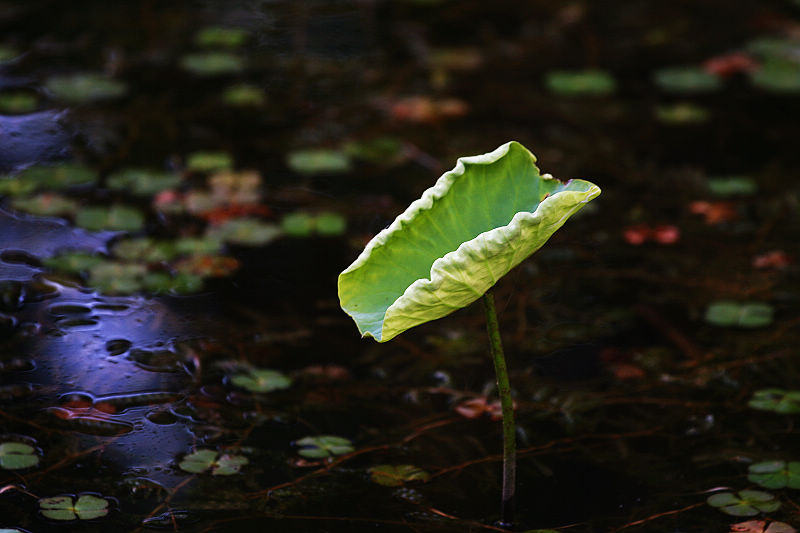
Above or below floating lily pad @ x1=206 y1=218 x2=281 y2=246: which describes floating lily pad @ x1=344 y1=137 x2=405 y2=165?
above

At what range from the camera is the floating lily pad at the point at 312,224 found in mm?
2395

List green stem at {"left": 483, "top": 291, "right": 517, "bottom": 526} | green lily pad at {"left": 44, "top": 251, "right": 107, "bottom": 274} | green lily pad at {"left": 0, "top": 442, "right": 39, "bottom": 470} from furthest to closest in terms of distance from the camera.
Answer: green lily pad at {"left": 44, "top": 251, "right": 107, "bottom": 274}
green lily pad at {"left": 0, "top": 442, "right": 39, "bottom": 470}
green stem at {"left": 483, "top": 291, "right": 517, "bottom": 526}

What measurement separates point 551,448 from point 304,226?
39.2 inches

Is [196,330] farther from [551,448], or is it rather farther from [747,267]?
[747,267]

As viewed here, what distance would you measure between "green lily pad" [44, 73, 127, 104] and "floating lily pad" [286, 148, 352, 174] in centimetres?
69

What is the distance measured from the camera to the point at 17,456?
158 cm

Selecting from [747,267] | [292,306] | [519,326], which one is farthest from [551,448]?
[747,267]

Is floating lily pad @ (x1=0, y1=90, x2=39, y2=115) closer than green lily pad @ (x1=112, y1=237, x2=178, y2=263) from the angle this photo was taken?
No

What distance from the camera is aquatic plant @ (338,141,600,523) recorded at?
1.23 meters

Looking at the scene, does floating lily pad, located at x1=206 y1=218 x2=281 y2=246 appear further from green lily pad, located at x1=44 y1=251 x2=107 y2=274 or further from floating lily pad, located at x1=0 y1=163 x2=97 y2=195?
floating lily pad, located at x1=0 y1=163 x2=97 y2=195

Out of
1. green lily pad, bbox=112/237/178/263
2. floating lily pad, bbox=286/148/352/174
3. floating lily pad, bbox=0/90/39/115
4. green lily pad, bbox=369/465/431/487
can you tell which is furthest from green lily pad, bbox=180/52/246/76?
green lily pad, bbox=369/465/431/487

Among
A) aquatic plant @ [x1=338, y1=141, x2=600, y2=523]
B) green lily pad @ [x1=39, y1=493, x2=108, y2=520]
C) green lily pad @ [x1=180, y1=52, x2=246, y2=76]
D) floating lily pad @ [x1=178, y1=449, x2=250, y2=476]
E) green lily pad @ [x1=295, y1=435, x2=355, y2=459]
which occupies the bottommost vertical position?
green lily pad @ [x1=295, y1=435, x2=355, y2=459]

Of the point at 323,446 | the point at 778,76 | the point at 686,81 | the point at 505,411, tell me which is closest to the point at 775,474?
the point at 505,411

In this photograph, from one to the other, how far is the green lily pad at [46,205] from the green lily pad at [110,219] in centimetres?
5
